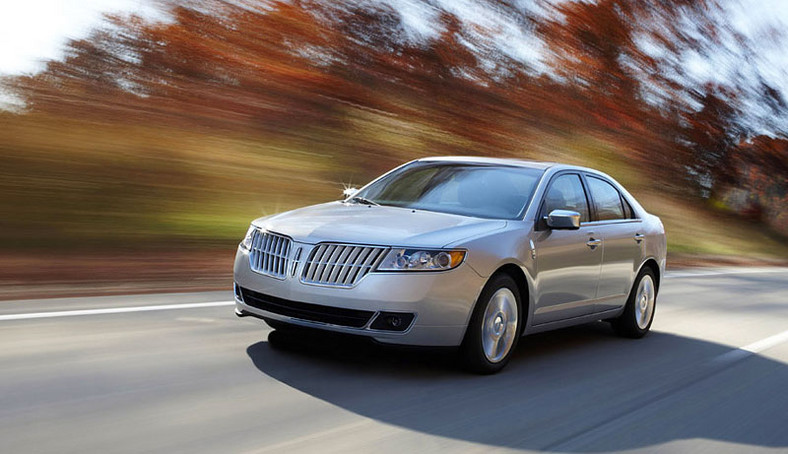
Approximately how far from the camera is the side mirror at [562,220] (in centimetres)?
679

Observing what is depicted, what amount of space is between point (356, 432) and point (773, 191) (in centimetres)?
3743

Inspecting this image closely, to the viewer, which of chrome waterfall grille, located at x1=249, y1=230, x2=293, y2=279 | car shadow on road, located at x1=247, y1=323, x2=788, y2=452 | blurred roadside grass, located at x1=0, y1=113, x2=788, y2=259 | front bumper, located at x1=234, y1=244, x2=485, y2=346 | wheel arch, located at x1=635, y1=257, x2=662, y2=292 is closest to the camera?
car shadow on road, located at x1=247, y1=323, x2=788, y2=452

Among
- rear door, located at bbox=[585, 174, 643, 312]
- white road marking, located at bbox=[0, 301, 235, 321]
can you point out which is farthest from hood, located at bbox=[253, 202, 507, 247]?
white road marking, located at bbox=[0, 301, 235, 321]

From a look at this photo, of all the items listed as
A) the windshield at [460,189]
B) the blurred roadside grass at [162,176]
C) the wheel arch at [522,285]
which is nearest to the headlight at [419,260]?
the wheel arch at [522,285]

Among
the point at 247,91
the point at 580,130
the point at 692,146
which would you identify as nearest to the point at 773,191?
the point at 692,146

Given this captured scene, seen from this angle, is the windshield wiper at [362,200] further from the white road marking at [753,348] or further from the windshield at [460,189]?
the white road marking at [753,348]

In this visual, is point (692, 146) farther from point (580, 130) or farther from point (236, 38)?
point (236, 38)

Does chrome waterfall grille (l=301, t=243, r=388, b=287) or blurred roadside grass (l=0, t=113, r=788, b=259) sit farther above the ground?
chrome waterfall grille (l=301, t=243, r=388, b=287)

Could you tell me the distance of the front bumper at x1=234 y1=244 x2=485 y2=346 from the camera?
5781 millimetres

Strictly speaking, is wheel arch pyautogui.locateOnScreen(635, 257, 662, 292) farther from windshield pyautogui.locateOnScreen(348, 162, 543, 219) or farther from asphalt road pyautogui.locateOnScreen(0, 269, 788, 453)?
windshield pyautogui.locateOnScreen(348, 162, 543, 219)

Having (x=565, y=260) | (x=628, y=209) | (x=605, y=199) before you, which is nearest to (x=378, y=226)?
(x=565, y=260)

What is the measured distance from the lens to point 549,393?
19.9 feet

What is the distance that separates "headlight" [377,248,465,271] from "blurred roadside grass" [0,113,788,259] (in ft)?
21.6

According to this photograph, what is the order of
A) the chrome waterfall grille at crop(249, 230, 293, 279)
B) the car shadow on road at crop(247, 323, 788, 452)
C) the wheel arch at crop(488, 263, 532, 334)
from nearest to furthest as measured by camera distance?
the car shadow on road at crop(247, 323, 788, 452), the chrome waterfall grille at crop(249, 230, 293, 279), the wheel arch at crop(488, 263, 532, 334)
